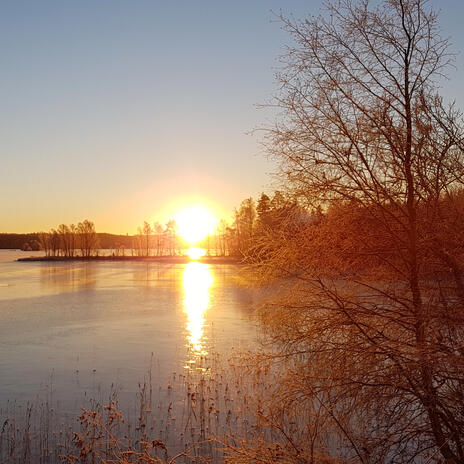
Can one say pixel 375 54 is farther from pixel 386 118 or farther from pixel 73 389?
pixel 73 389

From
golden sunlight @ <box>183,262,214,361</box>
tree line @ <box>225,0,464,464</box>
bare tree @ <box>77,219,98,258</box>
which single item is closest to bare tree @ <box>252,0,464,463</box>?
tree line @ <box>225,0,464,464</box>

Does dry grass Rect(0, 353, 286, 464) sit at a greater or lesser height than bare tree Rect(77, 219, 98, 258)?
lesser

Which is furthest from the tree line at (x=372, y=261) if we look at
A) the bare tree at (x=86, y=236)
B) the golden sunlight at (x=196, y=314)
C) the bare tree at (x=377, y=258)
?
the bare tree at (x=86, y=236)

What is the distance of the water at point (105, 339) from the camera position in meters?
12.4

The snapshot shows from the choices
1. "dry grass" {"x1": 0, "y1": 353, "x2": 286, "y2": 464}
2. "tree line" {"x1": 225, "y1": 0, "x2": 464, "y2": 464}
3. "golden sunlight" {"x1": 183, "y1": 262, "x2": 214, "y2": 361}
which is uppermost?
"tree line" {"x1": 225, "y1": 0, "x2": 464, "y2": 464}

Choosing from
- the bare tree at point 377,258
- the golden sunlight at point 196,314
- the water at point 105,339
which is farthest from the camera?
the golden sunlight at point 196,314

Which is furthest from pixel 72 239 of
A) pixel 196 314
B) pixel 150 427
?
pixel 150 427

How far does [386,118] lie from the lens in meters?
6.16

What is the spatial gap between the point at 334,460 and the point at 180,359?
8920mm

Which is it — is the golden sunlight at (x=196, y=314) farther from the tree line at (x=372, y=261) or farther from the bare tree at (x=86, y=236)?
the bare tree at (x=86, y=236)

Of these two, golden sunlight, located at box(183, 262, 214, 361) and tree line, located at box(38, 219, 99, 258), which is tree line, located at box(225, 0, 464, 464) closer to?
golden sunlight, located at box(183, 262, 214, 361)

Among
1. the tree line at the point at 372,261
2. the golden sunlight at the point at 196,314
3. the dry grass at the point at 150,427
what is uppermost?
the tree line at the point at 372,261

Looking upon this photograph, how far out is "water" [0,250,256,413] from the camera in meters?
12.4

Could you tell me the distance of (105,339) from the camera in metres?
18.5
